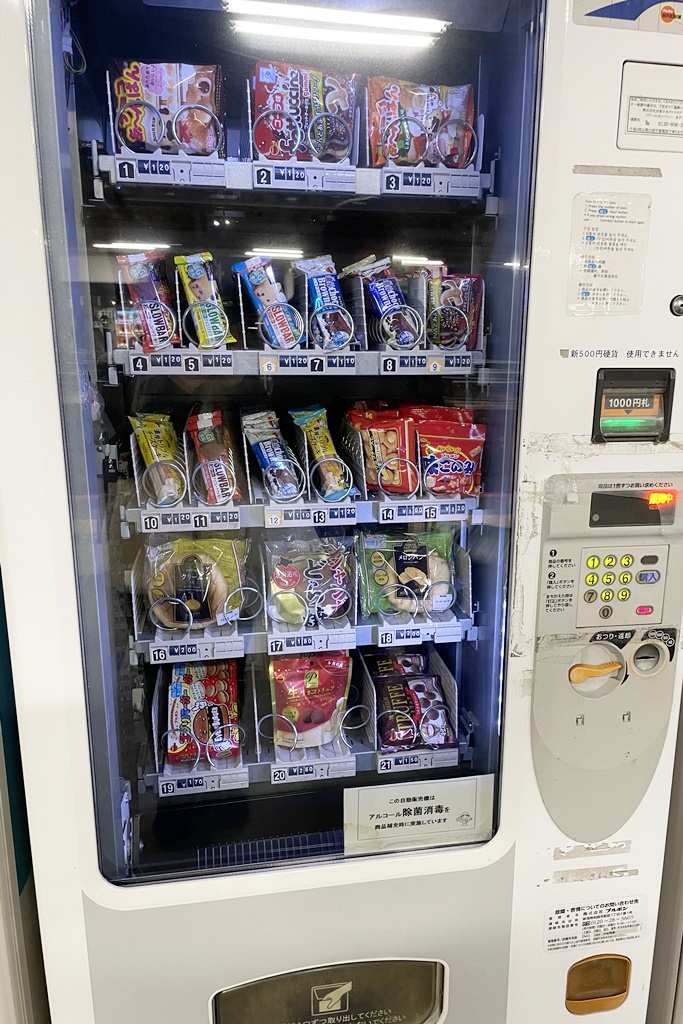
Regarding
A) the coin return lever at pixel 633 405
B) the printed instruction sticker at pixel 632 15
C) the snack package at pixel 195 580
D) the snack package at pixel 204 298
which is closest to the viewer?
the printed instruction sticker at pixel 632 15

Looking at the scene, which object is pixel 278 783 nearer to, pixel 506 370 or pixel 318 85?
pixel 506 370

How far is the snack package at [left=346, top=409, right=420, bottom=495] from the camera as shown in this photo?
1.26 metres

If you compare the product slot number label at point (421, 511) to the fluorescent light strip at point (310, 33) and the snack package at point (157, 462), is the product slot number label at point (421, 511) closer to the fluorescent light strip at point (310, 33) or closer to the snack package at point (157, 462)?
the snack package at point (157, 462)

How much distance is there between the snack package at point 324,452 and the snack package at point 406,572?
134 millimetres

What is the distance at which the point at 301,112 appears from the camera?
3.66ft

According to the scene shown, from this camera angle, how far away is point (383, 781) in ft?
4.42

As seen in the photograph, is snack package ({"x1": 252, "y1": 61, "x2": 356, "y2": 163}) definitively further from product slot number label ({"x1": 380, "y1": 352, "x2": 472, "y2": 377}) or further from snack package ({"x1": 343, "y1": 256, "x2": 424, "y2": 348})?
product slot number label ({"x1": 380, "y1": 352, "x2": 472, "y2": 377})

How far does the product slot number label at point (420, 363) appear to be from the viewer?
1119 mm

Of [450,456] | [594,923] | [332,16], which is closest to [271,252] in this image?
[332,16]

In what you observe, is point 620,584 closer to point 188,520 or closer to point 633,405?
point 633,405

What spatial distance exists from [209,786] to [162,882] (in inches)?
7.8

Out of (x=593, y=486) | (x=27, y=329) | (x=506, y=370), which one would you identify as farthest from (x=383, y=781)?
(x=27, y=329)

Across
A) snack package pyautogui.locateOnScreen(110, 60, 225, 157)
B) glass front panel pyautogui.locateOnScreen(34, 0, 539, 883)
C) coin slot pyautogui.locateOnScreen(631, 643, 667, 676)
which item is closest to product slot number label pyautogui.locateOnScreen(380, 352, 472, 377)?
glass front panel pyautogui.locateOnScreen(34, 0, 539, 883)

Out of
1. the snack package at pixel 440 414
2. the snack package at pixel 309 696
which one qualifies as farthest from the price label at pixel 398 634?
the snack package at pixel 440 414
